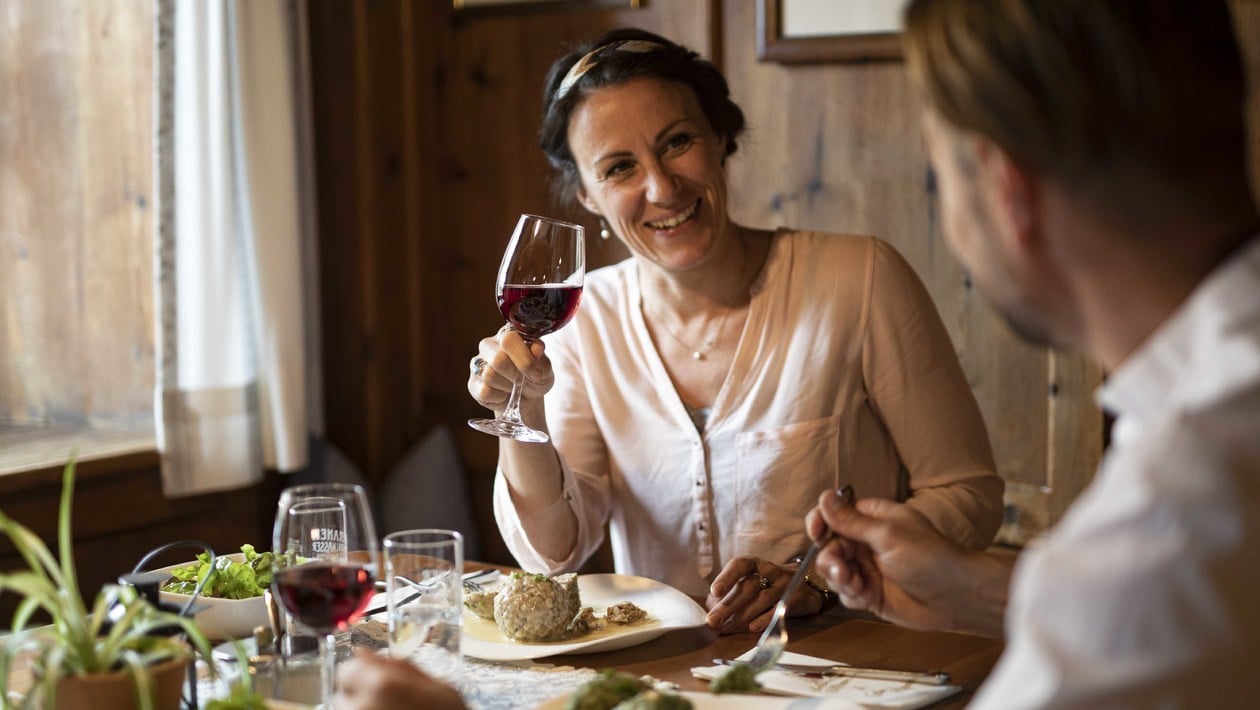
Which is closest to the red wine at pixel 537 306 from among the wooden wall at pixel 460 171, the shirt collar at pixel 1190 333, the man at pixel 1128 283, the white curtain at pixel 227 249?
the man at pixel 1128 283

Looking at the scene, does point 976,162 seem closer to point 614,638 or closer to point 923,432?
point 614,638

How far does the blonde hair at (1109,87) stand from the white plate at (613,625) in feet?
2.65

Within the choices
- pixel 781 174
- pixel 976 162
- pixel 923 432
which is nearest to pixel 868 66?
pixel 781 174

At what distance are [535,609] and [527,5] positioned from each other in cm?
217

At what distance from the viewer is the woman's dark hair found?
2092mm

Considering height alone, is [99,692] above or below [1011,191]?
below

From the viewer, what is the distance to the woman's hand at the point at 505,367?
71.7 inches

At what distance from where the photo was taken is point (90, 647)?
113 cm

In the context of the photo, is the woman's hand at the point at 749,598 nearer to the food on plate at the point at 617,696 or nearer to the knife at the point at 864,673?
the knife at the point at 864,673

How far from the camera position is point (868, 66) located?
9.13ft

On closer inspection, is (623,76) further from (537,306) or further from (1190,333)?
(1190,333)

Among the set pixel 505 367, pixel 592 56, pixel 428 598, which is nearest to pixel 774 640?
pixel 428 598

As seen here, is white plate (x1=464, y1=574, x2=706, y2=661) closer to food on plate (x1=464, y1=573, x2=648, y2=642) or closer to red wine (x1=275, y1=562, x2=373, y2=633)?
food on plate (x1=464, y1=573, x2=648, y2=642)

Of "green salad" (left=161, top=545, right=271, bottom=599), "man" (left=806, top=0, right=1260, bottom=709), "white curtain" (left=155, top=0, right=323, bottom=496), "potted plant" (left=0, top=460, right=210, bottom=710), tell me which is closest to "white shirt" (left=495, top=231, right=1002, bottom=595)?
"green salad" (left=161, top=545, right=271, bottom=599)
